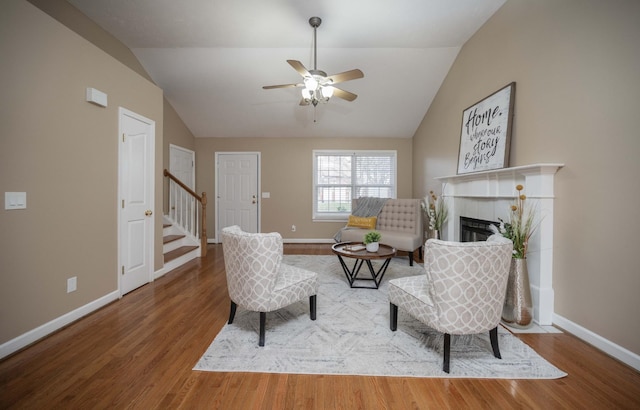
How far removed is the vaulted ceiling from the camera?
2965 millimetres

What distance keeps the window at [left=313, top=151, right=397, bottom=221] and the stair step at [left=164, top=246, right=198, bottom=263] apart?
273 centimetres

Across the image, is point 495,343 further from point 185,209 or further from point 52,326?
point 185,209

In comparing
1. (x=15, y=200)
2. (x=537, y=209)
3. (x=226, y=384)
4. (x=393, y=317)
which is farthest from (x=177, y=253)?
(x=537, y=209)

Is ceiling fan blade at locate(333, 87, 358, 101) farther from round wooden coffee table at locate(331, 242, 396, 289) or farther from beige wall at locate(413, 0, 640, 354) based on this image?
round wooden coffee table at locate(331, 242, 396, 289)

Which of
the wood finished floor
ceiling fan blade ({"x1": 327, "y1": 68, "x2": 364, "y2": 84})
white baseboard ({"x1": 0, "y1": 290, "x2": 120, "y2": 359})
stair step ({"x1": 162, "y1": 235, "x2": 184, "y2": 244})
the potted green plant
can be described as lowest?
the wood finished floor

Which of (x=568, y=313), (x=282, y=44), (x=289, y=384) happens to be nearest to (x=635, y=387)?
(x=568, y=313)

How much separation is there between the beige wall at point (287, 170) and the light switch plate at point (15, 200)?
13.5ft

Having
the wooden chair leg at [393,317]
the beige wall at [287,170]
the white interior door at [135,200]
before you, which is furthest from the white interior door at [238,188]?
the wooden chair leg at [393,317]

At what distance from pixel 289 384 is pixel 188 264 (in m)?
3.33

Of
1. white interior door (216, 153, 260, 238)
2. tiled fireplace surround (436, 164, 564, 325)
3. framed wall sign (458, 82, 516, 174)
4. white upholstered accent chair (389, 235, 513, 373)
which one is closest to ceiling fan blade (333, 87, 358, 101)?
framed wall sign (458, 82, 516, 174)

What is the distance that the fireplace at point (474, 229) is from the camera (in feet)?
10.5

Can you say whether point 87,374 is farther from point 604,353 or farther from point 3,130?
point 604,353

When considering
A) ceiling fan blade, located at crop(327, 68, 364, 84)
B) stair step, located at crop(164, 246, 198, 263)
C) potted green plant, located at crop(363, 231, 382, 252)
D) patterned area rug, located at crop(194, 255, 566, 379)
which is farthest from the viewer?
stair step, located at crop(164, 246, 198, 263)

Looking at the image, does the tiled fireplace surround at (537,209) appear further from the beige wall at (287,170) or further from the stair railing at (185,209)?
the stair railing at (185,209)
